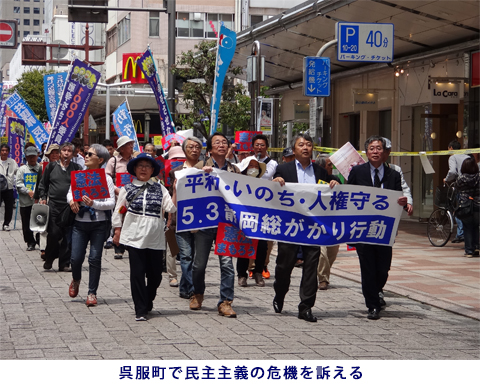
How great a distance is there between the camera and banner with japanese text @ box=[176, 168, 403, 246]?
8.20 meters

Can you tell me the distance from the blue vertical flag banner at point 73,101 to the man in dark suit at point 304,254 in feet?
24.8

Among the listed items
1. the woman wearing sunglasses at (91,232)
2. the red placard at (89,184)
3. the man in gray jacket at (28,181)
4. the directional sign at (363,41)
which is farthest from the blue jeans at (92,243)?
the man in gray jacket at (28,181)

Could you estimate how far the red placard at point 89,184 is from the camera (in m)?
8.91

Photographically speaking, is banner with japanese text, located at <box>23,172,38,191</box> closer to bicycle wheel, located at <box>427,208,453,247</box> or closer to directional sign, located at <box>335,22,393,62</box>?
directional sign, located at <box>335,22,393,62</box>

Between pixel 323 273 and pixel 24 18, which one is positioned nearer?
pixel 323 273

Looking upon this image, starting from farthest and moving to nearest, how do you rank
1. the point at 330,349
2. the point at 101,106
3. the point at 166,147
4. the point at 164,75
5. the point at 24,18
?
the point at 24,18 → the point at 101,106 → the point at 164,75 → the point at 166,147 → the point at 330,349

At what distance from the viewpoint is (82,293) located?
32.1 feet

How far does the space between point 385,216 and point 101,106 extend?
2003 inches

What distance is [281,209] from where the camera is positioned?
8.24 m

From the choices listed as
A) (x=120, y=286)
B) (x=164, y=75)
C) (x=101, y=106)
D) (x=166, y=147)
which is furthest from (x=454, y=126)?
(x=101, y=106)

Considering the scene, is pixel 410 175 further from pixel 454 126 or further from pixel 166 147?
pixel 166 147

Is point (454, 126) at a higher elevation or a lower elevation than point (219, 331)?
higher

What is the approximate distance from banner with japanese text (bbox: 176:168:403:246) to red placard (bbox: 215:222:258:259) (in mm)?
78

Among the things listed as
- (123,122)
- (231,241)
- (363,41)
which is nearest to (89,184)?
(231,241)
